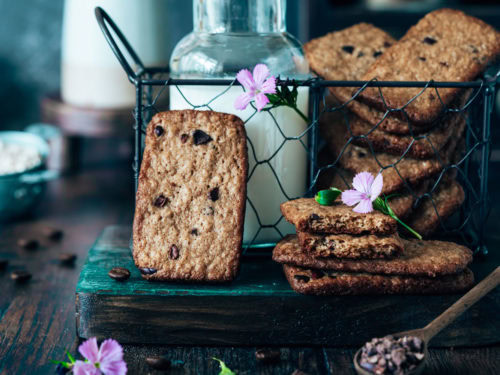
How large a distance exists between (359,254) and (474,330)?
0.18 metres

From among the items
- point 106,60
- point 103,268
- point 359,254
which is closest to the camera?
point 359,254

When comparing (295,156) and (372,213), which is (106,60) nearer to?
(295,156)

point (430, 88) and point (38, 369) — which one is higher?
point (430, 88)

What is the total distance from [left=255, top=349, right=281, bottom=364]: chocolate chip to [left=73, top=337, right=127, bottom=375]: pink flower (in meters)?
0.16

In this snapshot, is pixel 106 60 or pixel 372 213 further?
pixel 106 60

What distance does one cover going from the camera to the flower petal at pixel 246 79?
2.53 feet

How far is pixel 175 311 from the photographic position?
745 mm

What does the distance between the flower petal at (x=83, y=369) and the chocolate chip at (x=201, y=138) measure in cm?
30

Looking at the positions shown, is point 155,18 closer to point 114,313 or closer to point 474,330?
point 114,313

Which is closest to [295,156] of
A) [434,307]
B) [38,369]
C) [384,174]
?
[384,174]

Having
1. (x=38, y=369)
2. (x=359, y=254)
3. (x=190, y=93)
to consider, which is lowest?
(x=38, y=369)

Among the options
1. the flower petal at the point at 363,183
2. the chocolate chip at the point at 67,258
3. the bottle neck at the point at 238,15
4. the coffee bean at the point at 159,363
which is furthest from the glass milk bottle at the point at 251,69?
the chocolate chip at the point at 67,258

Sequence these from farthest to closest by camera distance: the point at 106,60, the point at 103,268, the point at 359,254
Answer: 1. the point at 106,60
2. the point at 103,268
3. the point at 359,254

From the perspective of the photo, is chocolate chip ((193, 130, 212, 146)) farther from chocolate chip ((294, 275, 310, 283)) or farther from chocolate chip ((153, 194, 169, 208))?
chocolate chip ((294, 275, 310, 283))
